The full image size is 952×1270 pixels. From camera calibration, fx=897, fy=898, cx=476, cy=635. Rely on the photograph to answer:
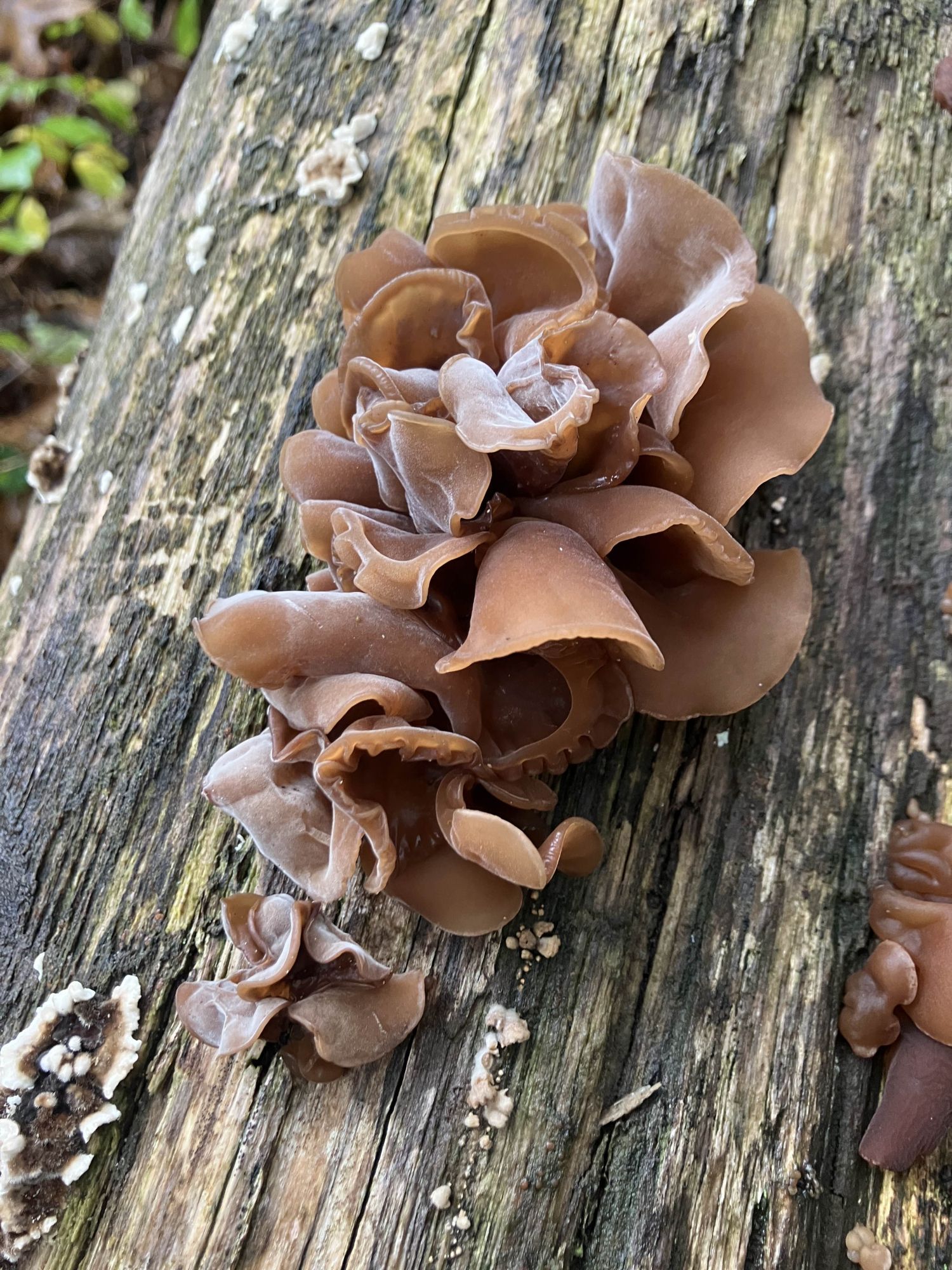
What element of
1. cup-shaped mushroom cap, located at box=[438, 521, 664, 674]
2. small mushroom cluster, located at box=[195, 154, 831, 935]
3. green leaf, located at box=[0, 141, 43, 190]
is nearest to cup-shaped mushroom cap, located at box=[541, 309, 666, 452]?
small mushroom cluster, located at box=[195, 154, 831, 935]

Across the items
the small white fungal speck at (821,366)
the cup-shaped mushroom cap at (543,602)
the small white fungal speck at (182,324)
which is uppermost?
the small white fungal speck at (182,324)

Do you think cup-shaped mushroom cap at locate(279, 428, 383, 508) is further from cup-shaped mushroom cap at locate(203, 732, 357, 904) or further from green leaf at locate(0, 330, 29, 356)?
green leaf at locate(0, 330, 29, 356)

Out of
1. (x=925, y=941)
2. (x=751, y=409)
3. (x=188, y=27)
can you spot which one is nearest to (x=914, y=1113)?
(x=925, y=941)

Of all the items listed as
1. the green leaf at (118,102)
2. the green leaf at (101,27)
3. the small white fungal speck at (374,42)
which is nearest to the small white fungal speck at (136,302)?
the small white fungal speck at (374,42)

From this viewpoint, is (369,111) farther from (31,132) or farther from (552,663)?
(31,132)

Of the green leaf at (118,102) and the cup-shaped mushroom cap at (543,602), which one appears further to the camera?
the green leaf at (118,102)

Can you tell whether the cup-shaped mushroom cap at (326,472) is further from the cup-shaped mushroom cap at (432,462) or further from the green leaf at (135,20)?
the green leaf at (135,20)

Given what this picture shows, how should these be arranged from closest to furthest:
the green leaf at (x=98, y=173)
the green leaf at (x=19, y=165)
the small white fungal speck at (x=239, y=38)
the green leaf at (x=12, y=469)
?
the small white fungal speck at (x=239, y=38) → the green leaf at (x=12, y=469) → the green leaf at (x=19, y=165) → the green leaf at (x=98, y=173)

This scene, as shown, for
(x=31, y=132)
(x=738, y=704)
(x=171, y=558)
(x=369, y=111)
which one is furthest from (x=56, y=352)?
(x=738, y=704)
